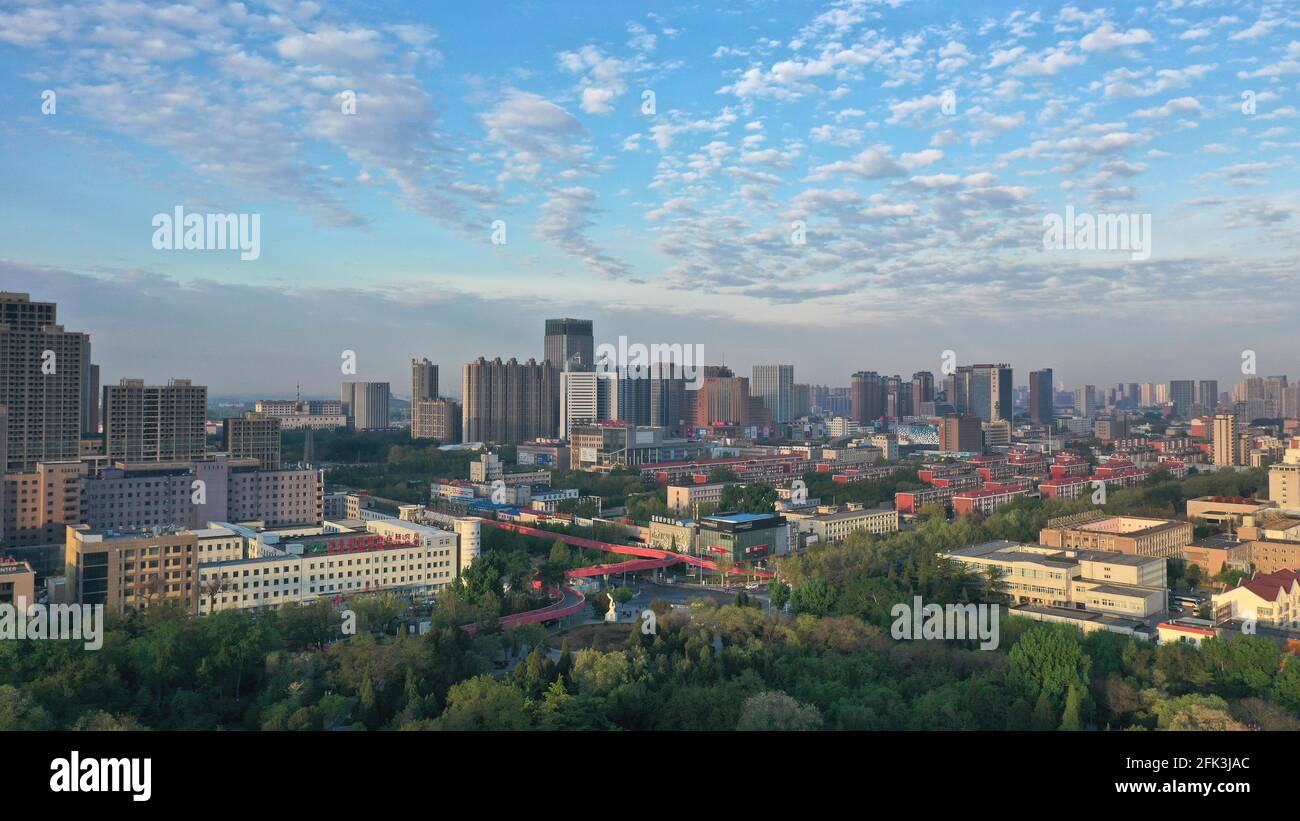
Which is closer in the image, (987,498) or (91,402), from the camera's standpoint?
(987,498)

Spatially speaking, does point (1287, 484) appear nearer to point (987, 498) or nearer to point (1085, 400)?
point (987, 498)

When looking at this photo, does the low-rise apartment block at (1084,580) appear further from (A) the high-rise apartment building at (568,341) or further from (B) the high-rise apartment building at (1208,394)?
(B) the high-rise apartment building at (1208,394)

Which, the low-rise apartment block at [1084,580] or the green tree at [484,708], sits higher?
the green tree at [484,708]

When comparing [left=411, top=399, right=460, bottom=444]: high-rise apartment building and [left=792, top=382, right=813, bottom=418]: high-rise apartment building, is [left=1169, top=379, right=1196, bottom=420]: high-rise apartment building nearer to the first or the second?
[left=792, top=382, right=813, bottom=418]: high-rise apartment building

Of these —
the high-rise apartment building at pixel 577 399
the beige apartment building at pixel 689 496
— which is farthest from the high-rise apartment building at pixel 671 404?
the beige apartment building at pixel 689 496

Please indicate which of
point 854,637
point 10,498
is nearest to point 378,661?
point 854,637

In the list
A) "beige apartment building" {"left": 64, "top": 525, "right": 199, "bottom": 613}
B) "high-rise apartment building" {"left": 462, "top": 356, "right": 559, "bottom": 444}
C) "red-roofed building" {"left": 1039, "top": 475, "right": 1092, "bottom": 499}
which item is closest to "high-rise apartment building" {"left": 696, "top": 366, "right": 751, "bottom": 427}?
"high-rise apartment building" {"left": 462, "top": 356, "right": 559, "bottom": 444}

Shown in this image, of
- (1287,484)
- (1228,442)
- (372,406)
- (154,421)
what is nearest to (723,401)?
(372,406)
